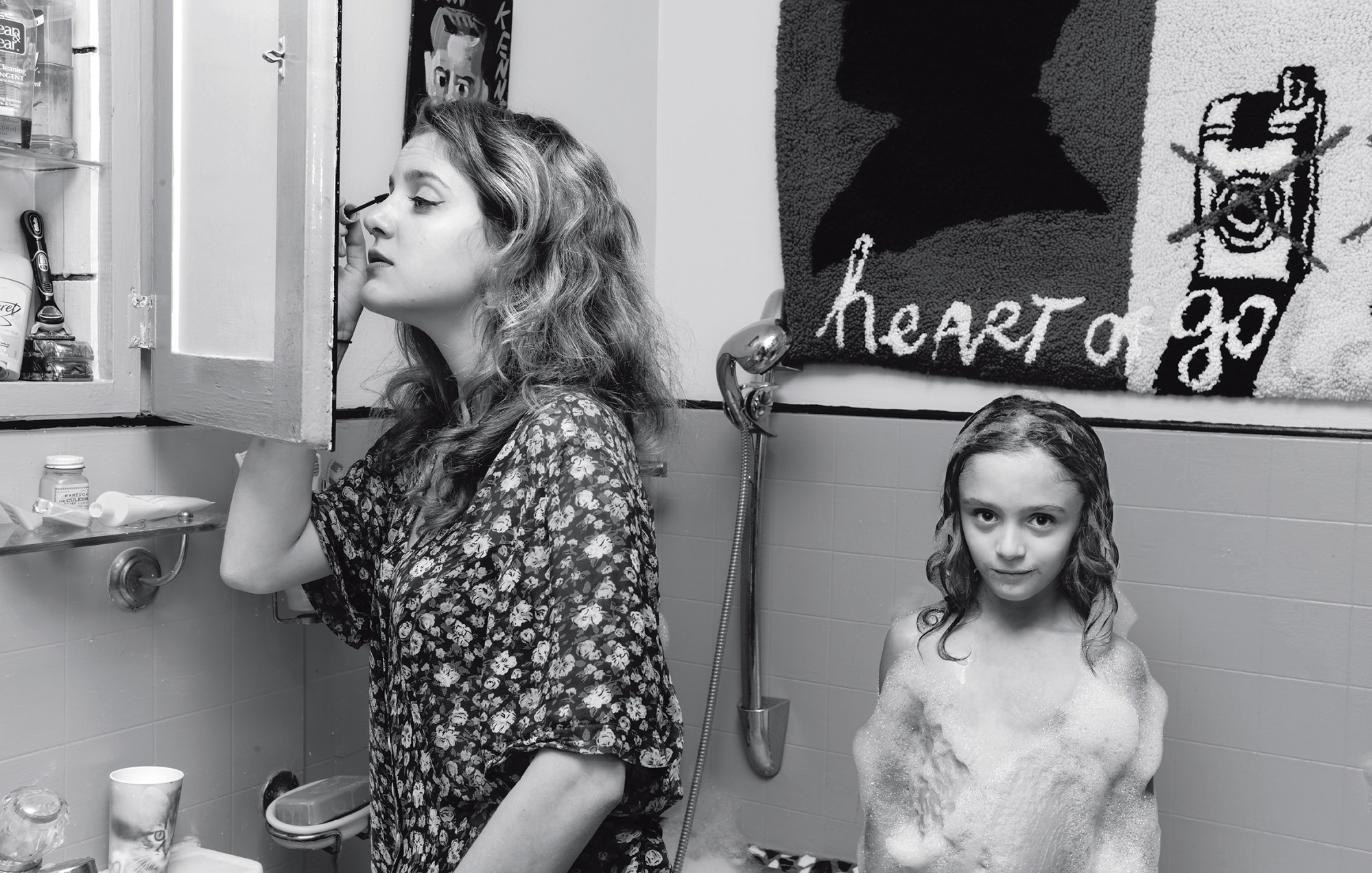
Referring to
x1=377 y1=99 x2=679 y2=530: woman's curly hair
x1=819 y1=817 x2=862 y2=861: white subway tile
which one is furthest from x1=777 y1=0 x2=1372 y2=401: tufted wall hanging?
x1=377 y1=99 x2=679 y2=530: woman's curly hair

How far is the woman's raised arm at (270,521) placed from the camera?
4.22ft

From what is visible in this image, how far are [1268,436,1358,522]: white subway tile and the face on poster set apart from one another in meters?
1.41

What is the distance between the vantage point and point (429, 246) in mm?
1161

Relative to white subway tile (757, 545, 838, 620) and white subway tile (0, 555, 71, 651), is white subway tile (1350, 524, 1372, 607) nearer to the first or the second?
white subway tile (757, 545, 838, 620)

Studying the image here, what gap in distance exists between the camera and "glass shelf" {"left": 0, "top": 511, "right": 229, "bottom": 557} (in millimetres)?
1208

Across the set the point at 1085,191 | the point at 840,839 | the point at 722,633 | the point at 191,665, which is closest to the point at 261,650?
the point at 191,665

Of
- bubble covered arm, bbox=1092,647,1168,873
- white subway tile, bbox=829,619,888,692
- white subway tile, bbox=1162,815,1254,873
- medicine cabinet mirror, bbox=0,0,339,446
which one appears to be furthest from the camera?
white subway tile, bbox=829,619,888,692

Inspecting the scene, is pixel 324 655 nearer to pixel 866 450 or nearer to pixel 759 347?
pixel 759 347

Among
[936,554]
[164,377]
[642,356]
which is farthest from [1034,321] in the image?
[164,377]

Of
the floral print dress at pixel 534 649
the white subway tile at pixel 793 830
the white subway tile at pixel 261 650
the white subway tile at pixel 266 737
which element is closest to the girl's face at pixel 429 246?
the floral print dress at pixel 534 649

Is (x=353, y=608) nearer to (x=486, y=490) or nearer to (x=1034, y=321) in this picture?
(x=486, y=490)

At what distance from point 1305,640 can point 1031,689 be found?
0.66 m

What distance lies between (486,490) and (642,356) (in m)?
0.24

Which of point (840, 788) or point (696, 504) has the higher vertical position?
point (696, 504)
